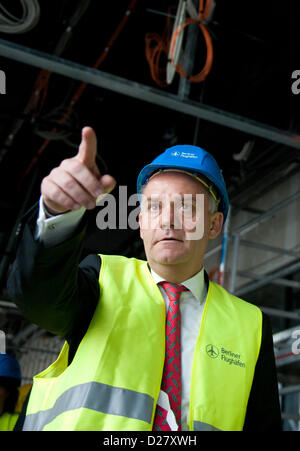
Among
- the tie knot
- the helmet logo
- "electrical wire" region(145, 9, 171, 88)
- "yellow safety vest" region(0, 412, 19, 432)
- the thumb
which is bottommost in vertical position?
"yellow safety vest" region(0, 412, 19, 432)

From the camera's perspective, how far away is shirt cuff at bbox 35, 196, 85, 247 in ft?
4.77

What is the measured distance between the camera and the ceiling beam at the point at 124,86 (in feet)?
11.9

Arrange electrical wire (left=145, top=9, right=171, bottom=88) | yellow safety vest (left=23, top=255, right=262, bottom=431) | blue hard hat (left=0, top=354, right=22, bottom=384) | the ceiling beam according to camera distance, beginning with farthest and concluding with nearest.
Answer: electrical wire (left=145, top=9, right=171, bottom=88) < blue hard hat (left=0, top=354, right=22, bottom=384) < the ceiling beam < yellow safety vest (left=23, top=255, right=262, bottom=431)

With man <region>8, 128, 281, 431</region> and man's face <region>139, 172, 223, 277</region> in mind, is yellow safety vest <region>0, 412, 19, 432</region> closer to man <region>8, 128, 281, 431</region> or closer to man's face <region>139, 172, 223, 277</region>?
man <region>8, 128, 281, 431</region>

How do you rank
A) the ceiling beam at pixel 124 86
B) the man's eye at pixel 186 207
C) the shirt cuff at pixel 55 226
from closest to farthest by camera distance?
the shirt cuff at pixel 55 226, the man's eye at pixel 186 207, the ceiling beam at pixel 124 86

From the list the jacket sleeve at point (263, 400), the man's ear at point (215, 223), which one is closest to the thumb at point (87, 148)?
the man's ear at point (215, 223)

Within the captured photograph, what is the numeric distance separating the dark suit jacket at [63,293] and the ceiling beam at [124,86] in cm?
228

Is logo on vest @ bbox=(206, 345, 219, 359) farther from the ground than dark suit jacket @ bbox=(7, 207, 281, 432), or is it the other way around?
dark suit jacket @ bbox=(7, 207, 281, 432)

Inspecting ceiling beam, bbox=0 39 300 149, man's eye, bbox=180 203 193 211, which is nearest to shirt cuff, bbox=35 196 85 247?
man's eye, bbox=180 203 193 211

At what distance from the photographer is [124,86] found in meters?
3.86

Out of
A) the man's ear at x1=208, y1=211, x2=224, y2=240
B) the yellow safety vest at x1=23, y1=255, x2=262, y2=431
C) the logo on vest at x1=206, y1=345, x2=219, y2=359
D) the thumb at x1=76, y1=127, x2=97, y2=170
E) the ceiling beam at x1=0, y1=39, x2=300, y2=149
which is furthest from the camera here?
the ceiling beam at x1=0, y1=39, x2=300, y2=149

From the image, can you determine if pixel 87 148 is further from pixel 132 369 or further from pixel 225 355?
pixel 225 355

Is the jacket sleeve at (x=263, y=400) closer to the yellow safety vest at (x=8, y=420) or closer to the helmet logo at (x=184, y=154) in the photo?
the helmet logo at (x=184, y=154)

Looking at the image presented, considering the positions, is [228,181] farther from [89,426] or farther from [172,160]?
[89,426]
